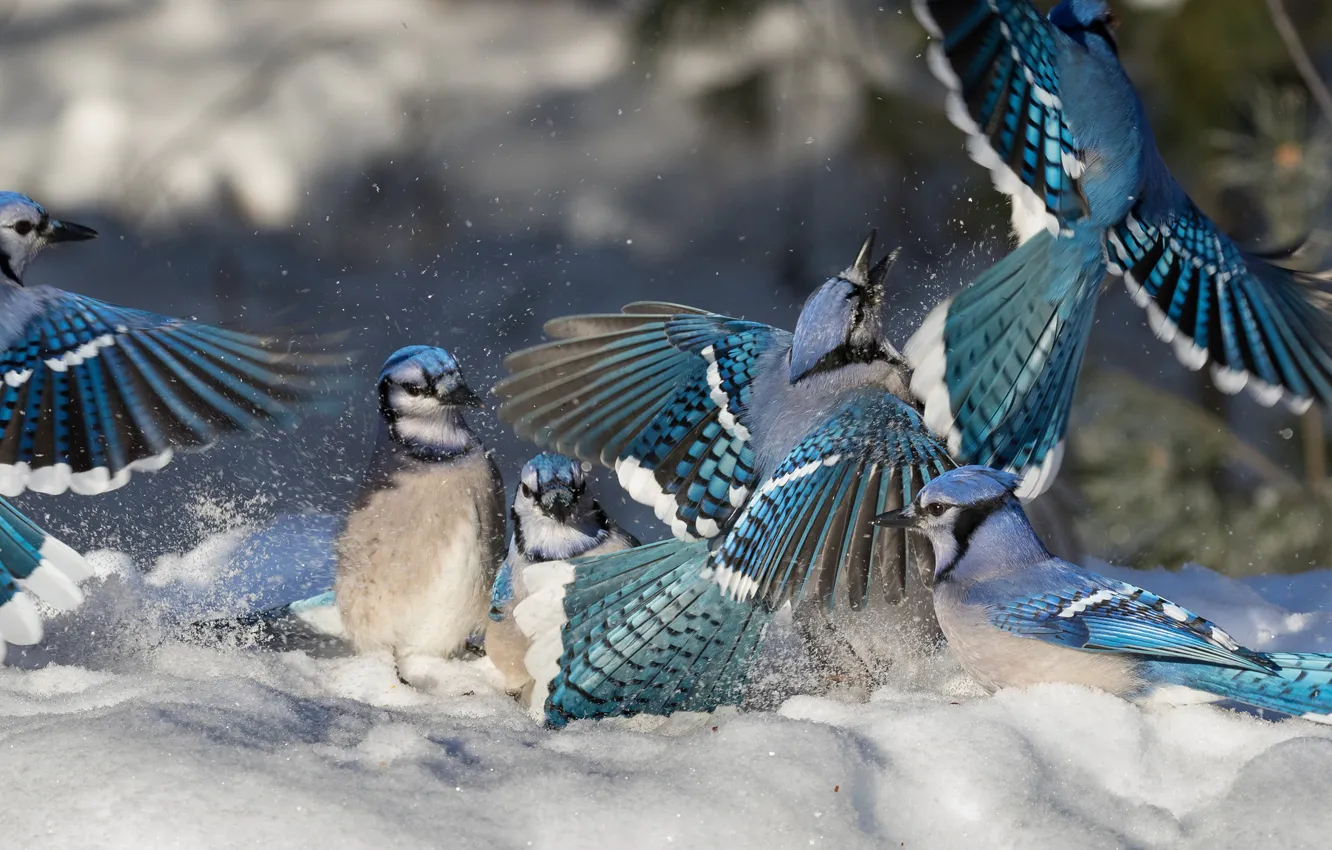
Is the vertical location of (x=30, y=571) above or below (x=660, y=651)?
above

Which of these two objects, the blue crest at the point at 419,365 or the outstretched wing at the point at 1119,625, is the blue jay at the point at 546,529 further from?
the outstretched wing at the point at 1119,625

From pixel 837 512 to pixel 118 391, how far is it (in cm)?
92

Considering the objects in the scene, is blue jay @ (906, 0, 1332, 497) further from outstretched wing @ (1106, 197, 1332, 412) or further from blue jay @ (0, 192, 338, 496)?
blue jay @ (0, 192, 338, 496)

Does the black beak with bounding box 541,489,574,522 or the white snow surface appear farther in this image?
the black beak with bounding box 541,489,574,522

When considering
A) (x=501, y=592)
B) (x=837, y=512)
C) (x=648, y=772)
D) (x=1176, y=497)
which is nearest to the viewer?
(x=648, y=772)

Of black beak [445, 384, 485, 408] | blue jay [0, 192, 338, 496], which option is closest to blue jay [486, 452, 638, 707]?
black beak [445, 384, 485, 408]

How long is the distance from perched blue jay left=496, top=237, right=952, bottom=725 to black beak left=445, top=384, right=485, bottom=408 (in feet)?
0.53

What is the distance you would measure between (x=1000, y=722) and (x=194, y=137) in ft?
14.2

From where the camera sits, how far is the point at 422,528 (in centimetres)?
187

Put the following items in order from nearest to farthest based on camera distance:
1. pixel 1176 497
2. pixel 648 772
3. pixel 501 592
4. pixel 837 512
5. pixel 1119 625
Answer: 1. pixel 648 772
2. pixel 1119 625
3. pixel 837 512
4. pixel 501 592
5. pixel 1176 497

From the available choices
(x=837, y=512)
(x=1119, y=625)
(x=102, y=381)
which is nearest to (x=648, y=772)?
(x=837, y=512)

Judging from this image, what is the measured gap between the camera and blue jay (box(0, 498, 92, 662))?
1672mm

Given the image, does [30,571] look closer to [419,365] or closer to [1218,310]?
[419,365]

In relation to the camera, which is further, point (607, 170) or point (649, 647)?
point (607, 170)
